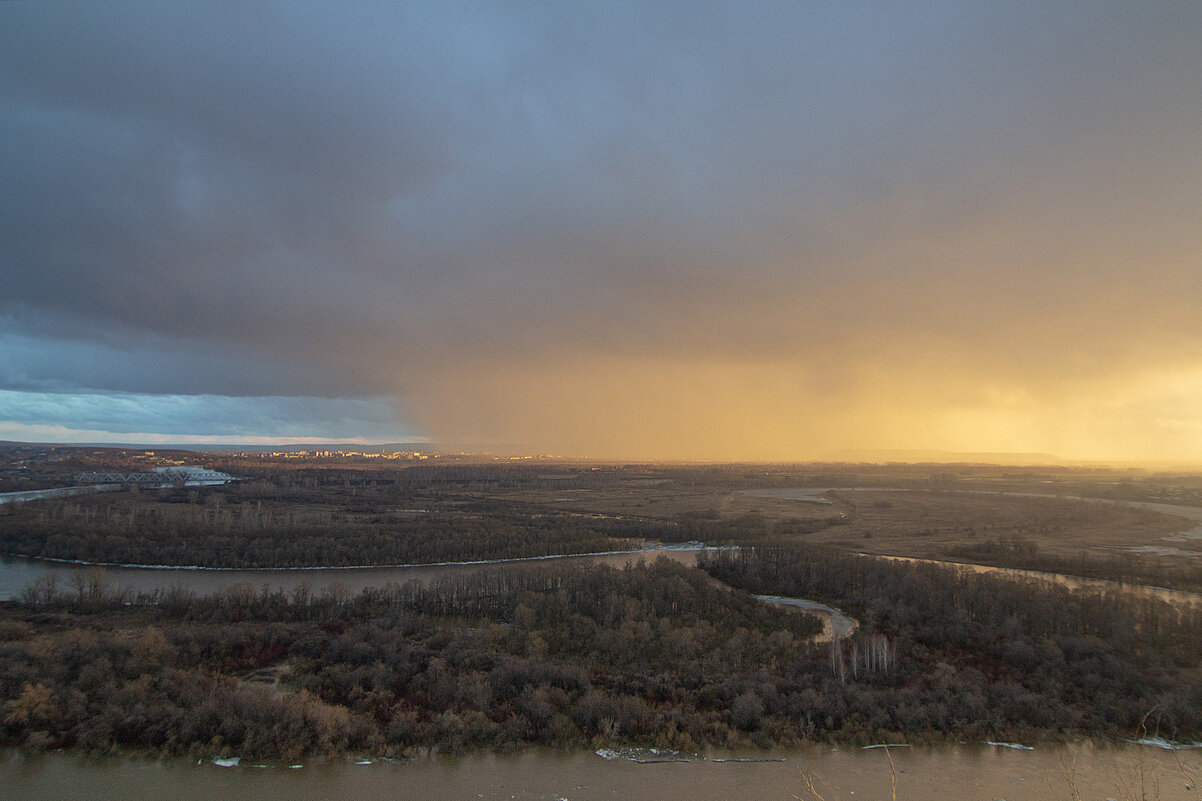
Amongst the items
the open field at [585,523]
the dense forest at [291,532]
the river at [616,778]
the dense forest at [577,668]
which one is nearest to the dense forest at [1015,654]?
the dense forest at [577,668]

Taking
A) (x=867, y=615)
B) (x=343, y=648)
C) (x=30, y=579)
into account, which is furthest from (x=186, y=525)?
(x=867, y=615)

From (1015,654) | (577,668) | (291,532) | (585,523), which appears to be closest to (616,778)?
(577,668)

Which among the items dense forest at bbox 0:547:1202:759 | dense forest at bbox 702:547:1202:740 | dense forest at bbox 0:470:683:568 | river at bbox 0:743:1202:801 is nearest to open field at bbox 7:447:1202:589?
dense forest at bbox 0:470:683:568

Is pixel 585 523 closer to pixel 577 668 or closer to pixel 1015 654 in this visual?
pixel 577 668

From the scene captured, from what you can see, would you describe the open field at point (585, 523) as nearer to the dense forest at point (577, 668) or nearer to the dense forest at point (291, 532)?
the dense forest at point (291, 532)

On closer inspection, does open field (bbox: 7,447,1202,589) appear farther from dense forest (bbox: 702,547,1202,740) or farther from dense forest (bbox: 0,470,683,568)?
dense forest (bbox: 702,547,1202,740)
